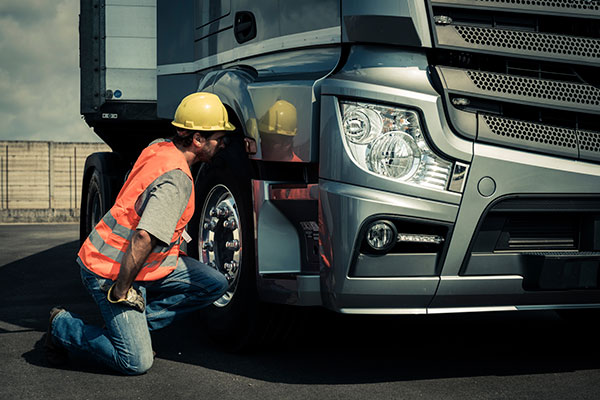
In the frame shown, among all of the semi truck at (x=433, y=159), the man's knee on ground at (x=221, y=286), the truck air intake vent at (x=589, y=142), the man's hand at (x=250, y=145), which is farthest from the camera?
the man's knee on ground at (x=221, y=286)

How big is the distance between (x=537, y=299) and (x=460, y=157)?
32.1 inches

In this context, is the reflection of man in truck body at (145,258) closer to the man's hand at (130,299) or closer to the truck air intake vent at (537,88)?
the man's hand at (130,299)

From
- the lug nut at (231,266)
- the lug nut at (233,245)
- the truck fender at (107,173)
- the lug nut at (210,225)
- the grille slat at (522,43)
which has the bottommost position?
the lug nut at (231,266)

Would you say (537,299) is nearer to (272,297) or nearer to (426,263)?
(426,263)

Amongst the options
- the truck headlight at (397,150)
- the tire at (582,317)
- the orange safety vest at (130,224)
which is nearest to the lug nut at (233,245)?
the orange safety vest at (130,224)

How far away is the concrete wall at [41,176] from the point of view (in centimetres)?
1980

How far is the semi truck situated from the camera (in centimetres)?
354

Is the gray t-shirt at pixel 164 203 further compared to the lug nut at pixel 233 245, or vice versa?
the lug nut at pixel 233 245

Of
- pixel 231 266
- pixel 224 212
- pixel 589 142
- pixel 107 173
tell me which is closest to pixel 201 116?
pixel 224 212

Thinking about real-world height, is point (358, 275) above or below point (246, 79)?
below

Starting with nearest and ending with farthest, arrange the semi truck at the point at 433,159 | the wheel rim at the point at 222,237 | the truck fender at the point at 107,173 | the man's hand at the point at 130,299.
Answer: the semi truck at the point at 433,159 → the man's hand at the point at 130,299 → the wheel rim at the point at 222,237 → the truck fender at the point at 107,173

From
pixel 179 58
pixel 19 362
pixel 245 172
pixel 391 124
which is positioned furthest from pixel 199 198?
pixel 391 124

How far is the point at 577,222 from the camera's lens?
3.74m

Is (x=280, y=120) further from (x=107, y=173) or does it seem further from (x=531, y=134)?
(x=107, y=173)
